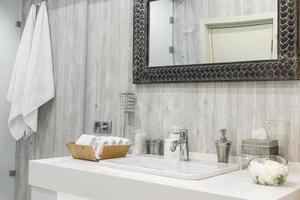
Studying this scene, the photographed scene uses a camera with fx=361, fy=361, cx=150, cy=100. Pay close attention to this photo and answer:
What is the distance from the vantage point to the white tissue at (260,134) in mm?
1811

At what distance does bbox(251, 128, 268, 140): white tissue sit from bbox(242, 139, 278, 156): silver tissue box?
0.17ft

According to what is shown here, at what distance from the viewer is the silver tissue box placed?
1.72 metres

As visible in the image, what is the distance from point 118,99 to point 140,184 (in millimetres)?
1056

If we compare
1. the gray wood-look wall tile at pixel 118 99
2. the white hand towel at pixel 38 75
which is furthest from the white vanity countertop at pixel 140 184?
the white hand towel at pixel 38 75

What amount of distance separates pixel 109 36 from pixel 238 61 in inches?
39.5

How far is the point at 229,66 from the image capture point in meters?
1.93

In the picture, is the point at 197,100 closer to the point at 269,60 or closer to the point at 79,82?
the point at 269,60

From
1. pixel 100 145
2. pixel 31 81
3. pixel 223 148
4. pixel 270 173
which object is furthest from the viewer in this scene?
pixel 31 81

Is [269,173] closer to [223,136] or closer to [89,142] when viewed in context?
[223,136]

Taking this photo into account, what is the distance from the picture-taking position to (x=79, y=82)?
2697 mm

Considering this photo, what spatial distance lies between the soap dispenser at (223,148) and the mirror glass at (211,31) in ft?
1.40

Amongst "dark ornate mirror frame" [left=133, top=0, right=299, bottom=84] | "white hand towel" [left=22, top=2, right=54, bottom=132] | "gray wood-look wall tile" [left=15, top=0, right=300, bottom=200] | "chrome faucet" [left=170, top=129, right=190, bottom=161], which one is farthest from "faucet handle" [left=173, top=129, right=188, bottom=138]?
"white hand towel" [left=22, top=2, right=54, bottom=132]

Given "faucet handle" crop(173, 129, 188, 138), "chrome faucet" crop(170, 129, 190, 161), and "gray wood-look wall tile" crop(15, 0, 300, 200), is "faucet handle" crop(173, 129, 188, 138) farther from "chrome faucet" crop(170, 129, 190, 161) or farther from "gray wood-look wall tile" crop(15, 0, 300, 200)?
"gray wood-look wall tile" crop(15, 0, 300, 200)

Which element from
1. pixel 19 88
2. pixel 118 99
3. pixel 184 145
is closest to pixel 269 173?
pixel 184 145
